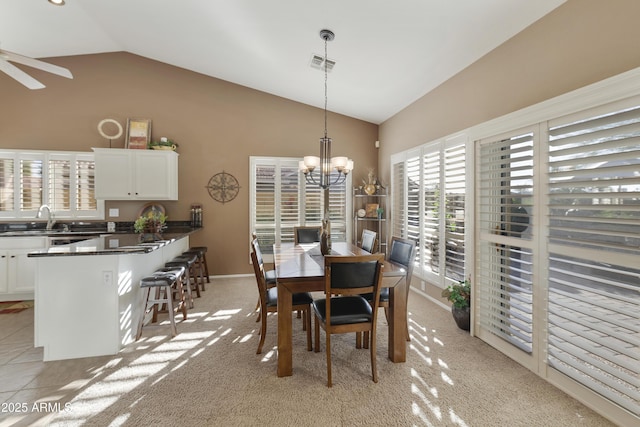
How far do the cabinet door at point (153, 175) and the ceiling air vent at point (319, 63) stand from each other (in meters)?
2.73

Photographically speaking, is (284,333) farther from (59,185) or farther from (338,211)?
(59,185)

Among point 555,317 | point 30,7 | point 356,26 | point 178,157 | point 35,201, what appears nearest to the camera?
point 555,317

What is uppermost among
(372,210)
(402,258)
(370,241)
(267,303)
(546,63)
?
(546,63)

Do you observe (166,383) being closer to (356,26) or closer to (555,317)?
(555,317)

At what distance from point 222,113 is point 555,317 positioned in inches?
210

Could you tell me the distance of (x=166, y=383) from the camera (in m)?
2.18

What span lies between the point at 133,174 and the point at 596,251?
18.2 ft

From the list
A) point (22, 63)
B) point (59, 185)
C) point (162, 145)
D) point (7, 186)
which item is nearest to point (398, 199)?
point (162, 145)

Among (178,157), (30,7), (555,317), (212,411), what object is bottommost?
(212,411)

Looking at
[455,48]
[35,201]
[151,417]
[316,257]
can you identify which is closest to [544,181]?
[455,48]

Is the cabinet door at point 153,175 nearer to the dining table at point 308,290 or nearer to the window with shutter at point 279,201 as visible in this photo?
the window with shutter at point 279,201

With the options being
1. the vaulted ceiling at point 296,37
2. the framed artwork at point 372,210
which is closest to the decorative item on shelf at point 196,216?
the vaulted ceiling at point 296,37

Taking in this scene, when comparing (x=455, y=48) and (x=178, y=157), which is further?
(x=178, y=157)

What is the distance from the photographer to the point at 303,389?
211cm
